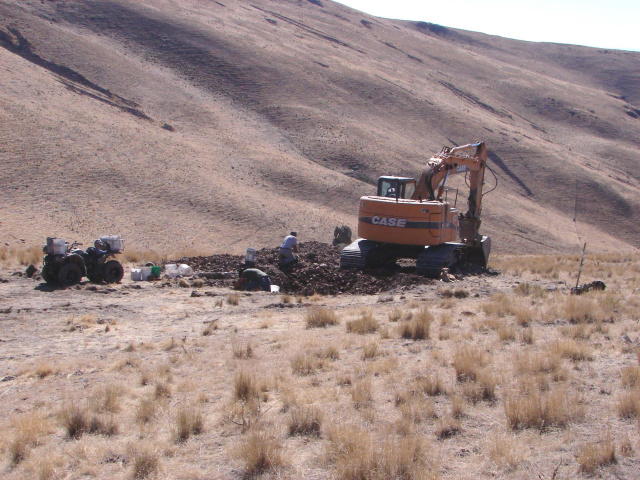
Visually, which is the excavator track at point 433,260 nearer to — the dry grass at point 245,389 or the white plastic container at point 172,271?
the white plastic container at point 172,271

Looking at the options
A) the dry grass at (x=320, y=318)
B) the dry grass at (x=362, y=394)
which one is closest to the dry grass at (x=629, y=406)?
the dry grass at (x=362, y=394)

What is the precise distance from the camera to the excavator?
1797 centimetres

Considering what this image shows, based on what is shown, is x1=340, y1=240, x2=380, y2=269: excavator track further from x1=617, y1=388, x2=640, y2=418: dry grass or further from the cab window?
x1=617, y1=388, x2=640, y2=418: dry grass

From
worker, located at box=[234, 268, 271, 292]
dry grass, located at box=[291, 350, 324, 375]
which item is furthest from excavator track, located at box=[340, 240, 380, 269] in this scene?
dry grass, located at box=[291, 350, 324, 375]

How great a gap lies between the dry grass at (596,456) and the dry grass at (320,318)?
21.8ft

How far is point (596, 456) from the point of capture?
5.40m

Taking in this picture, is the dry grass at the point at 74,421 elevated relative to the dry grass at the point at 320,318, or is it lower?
elevated

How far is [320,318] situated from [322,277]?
19.8 feet

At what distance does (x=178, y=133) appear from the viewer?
47.4 meters

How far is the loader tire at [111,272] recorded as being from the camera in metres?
17.1

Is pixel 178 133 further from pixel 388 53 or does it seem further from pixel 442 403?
pixel 388 53

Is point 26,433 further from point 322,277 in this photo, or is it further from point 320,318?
point 322,277

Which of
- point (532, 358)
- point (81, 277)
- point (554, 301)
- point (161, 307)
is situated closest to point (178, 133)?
point (81, 277)

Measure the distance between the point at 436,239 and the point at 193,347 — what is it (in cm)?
1009
